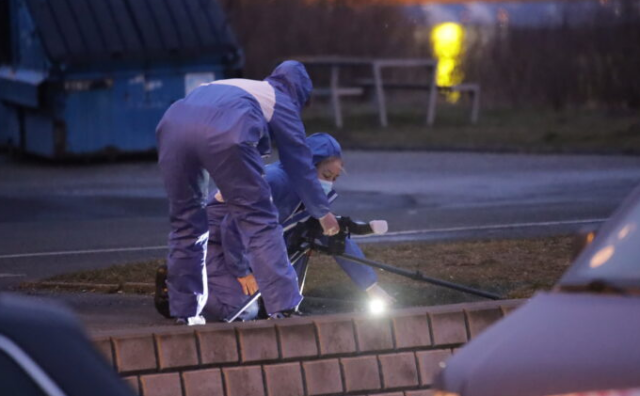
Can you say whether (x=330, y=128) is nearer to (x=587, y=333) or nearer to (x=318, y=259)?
(x=318, y=259)

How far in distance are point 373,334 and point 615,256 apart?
1712 millimetres

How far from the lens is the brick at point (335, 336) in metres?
5.49

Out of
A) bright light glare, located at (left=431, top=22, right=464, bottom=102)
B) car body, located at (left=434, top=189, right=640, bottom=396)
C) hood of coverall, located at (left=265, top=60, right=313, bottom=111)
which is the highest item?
bright light glare, located at (left=431, top=22, right=464, bottom=102)

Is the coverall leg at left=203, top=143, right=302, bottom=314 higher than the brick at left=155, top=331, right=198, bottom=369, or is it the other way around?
the coverall leg at left=203, top=143, right=302, bottom=314

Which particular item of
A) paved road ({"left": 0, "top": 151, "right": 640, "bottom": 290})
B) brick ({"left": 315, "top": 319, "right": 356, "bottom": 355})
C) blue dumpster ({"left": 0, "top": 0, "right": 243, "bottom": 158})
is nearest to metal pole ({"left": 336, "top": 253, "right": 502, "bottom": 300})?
brick ({"left": 315, "top": 319, "right": 356, "bottom": 355})

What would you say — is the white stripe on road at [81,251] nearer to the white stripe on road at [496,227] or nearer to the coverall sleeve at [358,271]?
the white stripe on road at [496,227]

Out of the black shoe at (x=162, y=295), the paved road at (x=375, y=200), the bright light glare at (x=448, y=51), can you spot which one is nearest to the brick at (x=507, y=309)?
the black shoe at (x=162, y=295)

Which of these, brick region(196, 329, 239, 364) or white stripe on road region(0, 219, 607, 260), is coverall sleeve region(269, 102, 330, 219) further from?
white stripe on road region(0, 219, 607, 260)

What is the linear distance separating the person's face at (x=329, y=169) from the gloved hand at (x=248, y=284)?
82cm

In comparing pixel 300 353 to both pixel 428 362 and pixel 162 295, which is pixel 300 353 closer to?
pixel 428 362

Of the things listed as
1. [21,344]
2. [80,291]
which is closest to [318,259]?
[80,291]

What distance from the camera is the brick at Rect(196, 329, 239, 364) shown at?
541 cm

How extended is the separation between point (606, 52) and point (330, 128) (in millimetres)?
6649

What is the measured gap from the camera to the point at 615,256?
400 cm
